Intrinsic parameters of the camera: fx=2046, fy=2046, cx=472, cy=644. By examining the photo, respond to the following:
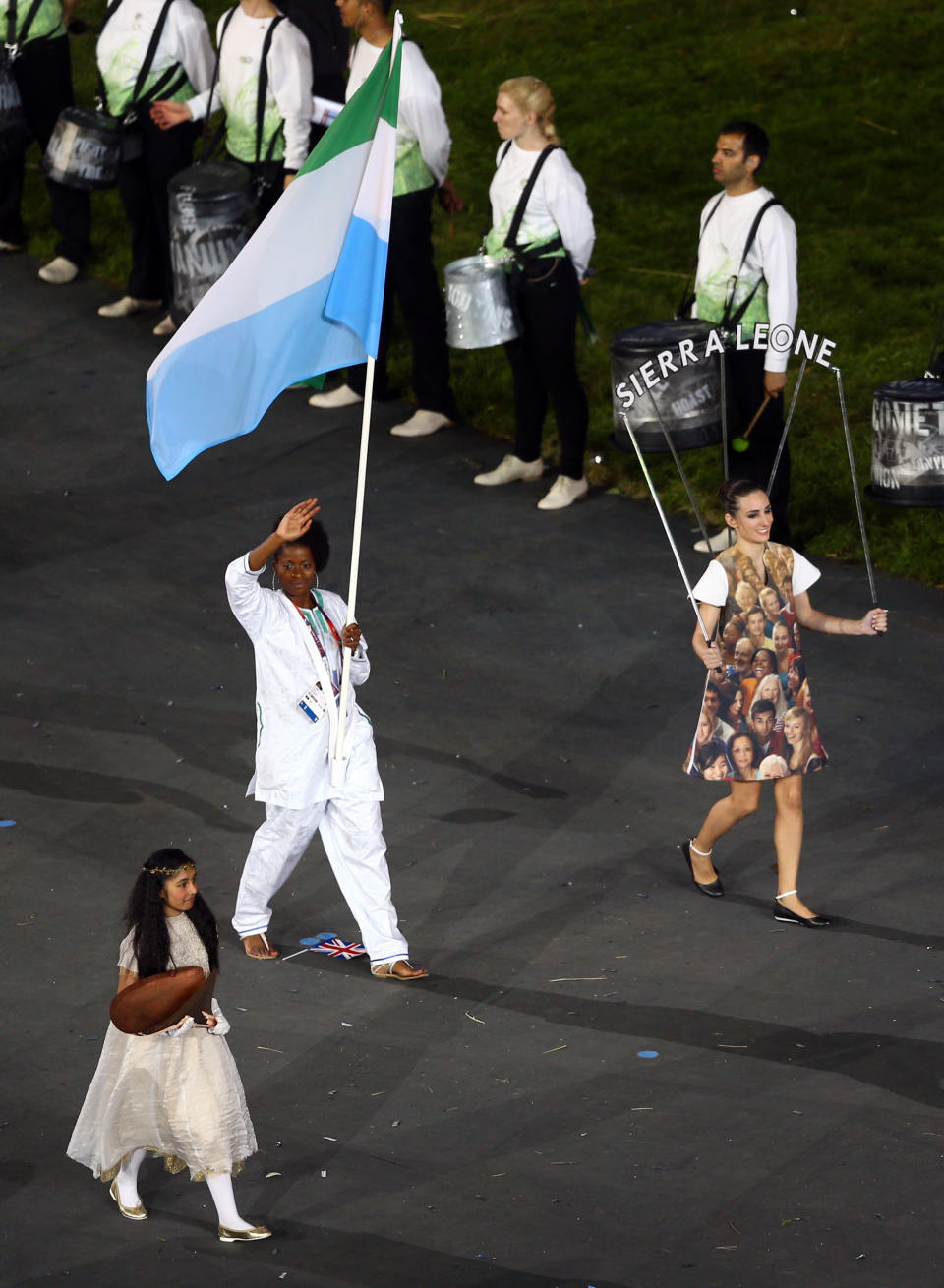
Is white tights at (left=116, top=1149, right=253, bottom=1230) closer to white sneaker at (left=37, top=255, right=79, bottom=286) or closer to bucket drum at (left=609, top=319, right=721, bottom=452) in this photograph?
bucket drum at (left=609, top=319, right=721, bottom=452)

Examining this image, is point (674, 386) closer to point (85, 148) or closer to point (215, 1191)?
point (85, 148)

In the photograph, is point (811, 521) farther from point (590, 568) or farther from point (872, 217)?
point (872, 217)

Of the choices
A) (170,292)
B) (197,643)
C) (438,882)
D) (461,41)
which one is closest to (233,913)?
(438,882)

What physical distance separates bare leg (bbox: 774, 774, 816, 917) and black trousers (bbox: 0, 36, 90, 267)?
800 centimetres

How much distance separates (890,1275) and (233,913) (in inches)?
127

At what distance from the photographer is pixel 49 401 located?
1320 cm

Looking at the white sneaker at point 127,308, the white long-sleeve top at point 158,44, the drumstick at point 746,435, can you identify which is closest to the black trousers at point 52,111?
the white sneaker at point 127,308

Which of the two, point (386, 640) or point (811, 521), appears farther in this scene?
point (811, 521)

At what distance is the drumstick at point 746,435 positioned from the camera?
33.1ft

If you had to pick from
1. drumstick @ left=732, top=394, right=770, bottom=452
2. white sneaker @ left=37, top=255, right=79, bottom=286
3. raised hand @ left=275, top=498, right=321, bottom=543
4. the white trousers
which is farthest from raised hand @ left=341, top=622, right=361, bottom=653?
white sneaker @ left=37, top=255, right=79, bottom=286

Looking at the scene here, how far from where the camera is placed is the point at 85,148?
13141mm

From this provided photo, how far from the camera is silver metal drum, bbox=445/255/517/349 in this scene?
1108cm

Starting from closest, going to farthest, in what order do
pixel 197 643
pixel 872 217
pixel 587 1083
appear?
pixel 587 1083 → pixel 197 643 → pixel 872 217

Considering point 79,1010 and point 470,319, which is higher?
point 470,319
